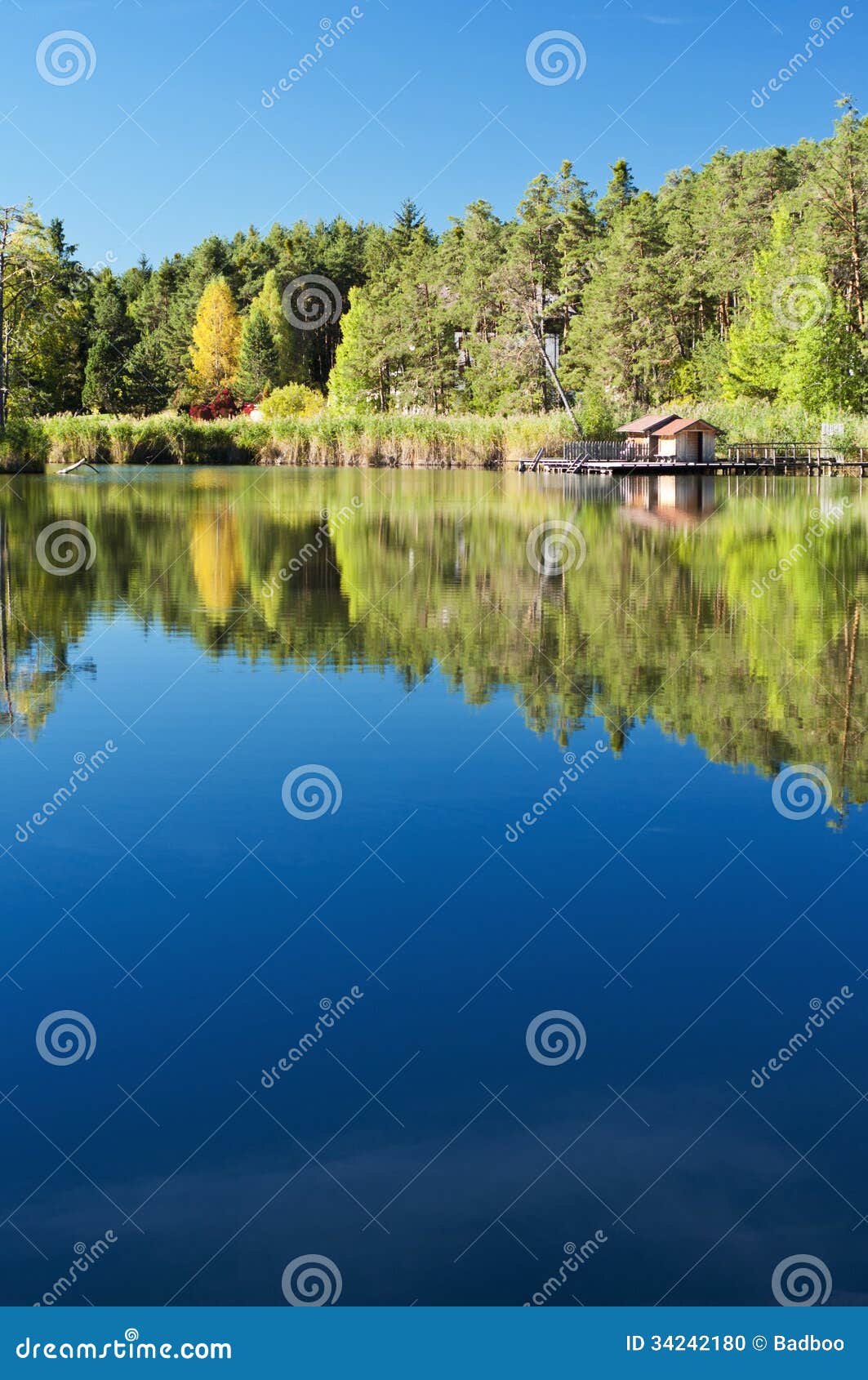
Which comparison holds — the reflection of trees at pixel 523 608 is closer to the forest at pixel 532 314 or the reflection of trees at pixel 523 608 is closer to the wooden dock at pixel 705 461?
the wooden dock at pixel 705 461

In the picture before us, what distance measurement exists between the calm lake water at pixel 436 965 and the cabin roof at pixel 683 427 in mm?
40083

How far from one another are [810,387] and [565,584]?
148 feet

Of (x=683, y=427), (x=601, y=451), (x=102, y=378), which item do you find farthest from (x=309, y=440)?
(x=102, y=378)

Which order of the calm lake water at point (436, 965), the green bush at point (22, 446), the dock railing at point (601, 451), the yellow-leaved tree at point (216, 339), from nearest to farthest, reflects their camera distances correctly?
1. the calm lake water at point (436, 965)
2. the green bush at point (22, 446)
3. the dock railing at point (601, 451)
4. the yellow-leaved tree at point (216, 339)

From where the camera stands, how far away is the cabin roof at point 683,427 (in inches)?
2087

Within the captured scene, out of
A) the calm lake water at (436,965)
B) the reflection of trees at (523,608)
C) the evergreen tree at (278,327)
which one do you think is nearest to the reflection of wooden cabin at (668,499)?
the reflection of trees at (523,608)

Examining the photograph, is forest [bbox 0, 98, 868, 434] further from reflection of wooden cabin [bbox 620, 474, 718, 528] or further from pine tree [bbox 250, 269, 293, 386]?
reflection of wooden cabin [bbox 620, 474, 718, 528]

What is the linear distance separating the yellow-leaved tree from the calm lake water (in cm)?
8834

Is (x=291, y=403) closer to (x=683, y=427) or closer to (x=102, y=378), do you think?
(x=102, y=378)

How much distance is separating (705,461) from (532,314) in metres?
24.9

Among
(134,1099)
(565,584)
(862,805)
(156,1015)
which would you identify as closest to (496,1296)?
(134,1099)

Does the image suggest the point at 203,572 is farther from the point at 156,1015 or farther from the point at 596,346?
the point at 596,346

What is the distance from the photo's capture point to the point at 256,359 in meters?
91.8

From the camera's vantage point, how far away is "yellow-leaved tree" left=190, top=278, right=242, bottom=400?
99000 millimetres
